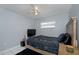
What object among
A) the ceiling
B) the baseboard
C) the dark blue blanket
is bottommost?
the baseboard

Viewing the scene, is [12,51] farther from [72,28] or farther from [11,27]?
[72,28]

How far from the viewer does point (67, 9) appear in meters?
1.21

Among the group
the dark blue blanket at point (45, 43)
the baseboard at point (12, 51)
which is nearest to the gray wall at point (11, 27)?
the baseboard at point (12, 51)

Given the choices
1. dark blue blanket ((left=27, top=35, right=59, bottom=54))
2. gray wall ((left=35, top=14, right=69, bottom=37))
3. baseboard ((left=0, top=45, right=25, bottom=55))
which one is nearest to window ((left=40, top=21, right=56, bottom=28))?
gray wall ((left=35, top=14, right=69, bottom=37))

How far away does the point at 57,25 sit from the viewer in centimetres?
128

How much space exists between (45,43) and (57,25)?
32 cm

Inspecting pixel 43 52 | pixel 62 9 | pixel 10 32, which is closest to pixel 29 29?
pixel 10 32

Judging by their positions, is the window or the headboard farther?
the window

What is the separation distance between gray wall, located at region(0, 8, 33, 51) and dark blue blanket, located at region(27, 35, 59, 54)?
185mm

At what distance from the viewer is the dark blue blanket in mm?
1230

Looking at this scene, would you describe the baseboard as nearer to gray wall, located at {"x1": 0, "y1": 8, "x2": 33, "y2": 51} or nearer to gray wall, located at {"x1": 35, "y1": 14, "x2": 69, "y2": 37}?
gray wall, located at {"x1": 0, "y1": 8, "x2": 33, "y2": 51}

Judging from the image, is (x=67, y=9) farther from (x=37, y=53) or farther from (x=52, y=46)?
(x=37, y=53)

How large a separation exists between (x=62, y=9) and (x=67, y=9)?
7 centimetres

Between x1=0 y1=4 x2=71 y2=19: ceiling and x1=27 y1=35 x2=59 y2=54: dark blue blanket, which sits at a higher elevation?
x1=0 y1=4 x2=71 y2=19: ceiling
